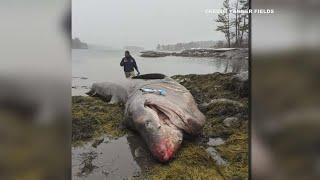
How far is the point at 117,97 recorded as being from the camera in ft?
6.54

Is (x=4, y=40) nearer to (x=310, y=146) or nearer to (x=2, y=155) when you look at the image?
(x=2, y=155)

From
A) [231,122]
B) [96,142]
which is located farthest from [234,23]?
[96,142]

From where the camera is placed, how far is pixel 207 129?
1974 mm

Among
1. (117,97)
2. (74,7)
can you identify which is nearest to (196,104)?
(117,97)

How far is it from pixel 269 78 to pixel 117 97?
Result: 0.79 meters

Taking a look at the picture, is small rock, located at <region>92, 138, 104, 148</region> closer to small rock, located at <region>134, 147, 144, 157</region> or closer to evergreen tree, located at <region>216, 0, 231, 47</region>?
small rock, located at <region>134, 147, 144, 157</region>

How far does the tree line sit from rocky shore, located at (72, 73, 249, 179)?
0.59 ft

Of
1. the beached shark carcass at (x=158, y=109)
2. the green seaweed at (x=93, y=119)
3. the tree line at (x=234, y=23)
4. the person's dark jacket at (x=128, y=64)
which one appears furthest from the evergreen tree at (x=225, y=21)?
the green seaweed at (x=93, y=119)

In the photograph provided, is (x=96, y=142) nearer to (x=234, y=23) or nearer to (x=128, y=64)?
(x=128, y=64)

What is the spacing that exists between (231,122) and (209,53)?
38cm

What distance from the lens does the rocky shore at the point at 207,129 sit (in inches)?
76.5

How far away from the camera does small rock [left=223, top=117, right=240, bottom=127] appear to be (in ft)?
6.49

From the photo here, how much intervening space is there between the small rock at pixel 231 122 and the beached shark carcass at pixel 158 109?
0.12m

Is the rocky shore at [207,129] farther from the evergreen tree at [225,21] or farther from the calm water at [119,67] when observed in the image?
the evergreen tree at [225,21]
